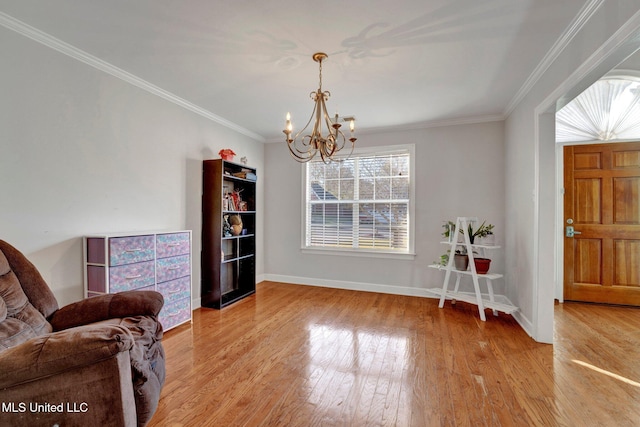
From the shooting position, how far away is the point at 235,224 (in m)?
3.78

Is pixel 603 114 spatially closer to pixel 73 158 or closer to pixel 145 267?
pixel 145 267

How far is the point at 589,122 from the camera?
133 inches

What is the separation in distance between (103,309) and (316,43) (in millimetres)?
2312

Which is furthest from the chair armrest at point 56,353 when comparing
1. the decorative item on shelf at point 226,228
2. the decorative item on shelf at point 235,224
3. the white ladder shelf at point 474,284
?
the white ladder shelf at point 474,284

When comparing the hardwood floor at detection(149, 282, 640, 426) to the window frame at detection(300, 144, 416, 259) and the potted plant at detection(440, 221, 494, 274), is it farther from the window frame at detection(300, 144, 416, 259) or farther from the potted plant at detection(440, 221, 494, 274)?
the window frame at detection(300, 144, 416, 259)

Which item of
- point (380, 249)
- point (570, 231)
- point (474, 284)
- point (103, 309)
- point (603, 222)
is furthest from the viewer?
point (380, 249)

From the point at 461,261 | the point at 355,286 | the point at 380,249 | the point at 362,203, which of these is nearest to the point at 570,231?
the point at 461,261

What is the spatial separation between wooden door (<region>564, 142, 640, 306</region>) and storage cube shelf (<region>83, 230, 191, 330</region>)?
15.4 ft

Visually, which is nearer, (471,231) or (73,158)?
(73,158)

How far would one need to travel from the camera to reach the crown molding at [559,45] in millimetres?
1695

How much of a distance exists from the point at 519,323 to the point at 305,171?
340 cm

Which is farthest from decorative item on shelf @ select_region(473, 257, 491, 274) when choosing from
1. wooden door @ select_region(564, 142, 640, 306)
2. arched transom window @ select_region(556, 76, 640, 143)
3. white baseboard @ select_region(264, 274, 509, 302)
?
arched transom window @ select_region(556, 76, 640, 143)

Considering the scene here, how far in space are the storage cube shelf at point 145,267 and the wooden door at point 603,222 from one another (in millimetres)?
4697

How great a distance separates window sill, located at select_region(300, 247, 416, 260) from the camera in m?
4.00
